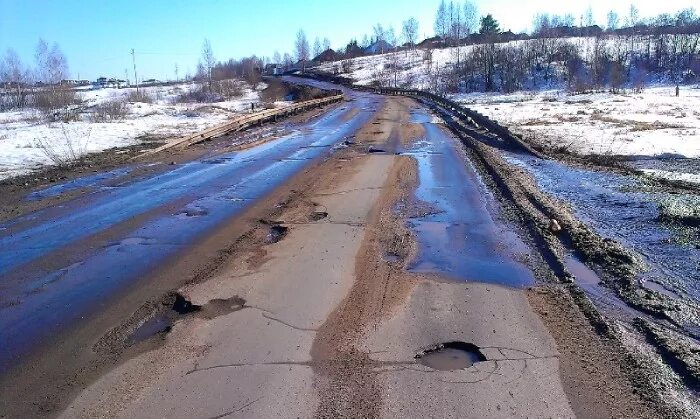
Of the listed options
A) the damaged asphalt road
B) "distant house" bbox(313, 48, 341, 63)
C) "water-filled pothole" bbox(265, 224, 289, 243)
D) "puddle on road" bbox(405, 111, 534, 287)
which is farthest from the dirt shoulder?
"distant house" bbox(313, 48, 341, 63)

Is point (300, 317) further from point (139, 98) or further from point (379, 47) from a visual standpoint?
point (379, 47)

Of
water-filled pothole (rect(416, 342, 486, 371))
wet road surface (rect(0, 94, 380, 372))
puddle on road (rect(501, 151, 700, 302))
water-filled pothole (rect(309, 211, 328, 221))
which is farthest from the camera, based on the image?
water-filled pothole (rect(309, 211, 328, 221))

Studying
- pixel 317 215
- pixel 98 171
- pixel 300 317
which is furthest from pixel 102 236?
pixel 98 171

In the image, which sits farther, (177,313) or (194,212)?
(194,212)

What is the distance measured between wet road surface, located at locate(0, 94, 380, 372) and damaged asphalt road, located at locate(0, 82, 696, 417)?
4 centimetres

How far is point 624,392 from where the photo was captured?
392 centimetres

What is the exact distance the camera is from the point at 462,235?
809cm

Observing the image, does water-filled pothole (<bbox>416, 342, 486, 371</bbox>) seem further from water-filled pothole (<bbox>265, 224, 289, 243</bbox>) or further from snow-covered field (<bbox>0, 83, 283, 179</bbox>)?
snow-covered field (<bbox>0, 83, 283, 179</bbox>)

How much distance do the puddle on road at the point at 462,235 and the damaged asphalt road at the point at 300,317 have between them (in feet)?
0.14

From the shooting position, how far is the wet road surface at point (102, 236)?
5746mm

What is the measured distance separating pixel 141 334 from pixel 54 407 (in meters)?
1.19

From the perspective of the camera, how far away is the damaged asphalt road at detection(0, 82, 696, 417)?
12.9 feet

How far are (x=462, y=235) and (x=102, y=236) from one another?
564cm

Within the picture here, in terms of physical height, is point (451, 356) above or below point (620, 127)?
below
